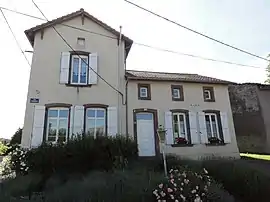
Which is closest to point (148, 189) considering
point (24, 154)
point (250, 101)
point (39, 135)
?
point (24, 154)

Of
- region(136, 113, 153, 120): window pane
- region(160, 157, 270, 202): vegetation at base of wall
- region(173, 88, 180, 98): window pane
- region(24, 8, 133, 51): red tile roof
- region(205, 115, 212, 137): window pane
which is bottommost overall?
region(160, 157, 270, 202): vegetation at base of wall

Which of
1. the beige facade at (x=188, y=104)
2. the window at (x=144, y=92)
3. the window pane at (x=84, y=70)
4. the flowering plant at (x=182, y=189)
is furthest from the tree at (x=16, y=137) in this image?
the flowering plant at (x=182, y=189)

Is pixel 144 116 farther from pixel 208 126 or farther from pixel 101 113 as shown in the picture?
pixel 208 126

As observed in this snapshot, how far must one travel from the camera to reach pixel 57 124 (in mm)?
11266

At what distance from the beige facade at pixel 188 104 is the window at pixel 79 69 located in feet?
7.72

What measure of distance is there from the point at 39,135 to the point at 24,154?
1273 millimetres

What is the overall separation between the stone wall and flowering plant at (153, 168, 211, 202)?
12.6m

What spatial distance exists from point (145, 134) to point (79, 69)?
4.73m

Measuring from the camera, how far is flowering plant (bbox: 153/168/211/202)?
5246 mm

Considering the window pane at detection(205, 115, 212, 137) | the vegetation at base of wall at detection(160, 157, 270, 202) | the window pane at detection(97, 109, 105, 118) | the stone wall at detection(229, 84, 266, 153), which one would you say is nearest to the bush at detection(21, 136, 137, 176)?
the window pane at detection(97, 109, 105, 118)

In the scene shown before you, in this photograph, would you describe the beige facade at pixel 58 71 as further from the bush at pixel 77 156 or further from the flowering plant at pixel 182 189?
the flowering plant at pixel 182 189

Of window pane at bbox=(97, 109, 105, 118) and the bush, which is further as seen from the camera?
window pane at bbox=(97, 109, 105, 118)

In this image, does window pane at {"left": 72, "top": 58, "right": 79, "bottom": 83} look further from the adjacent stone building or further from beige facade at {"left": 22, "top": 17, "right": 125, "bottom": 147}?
the adjacent stone building

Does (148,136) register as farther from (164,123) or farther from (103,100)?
(103,100)
